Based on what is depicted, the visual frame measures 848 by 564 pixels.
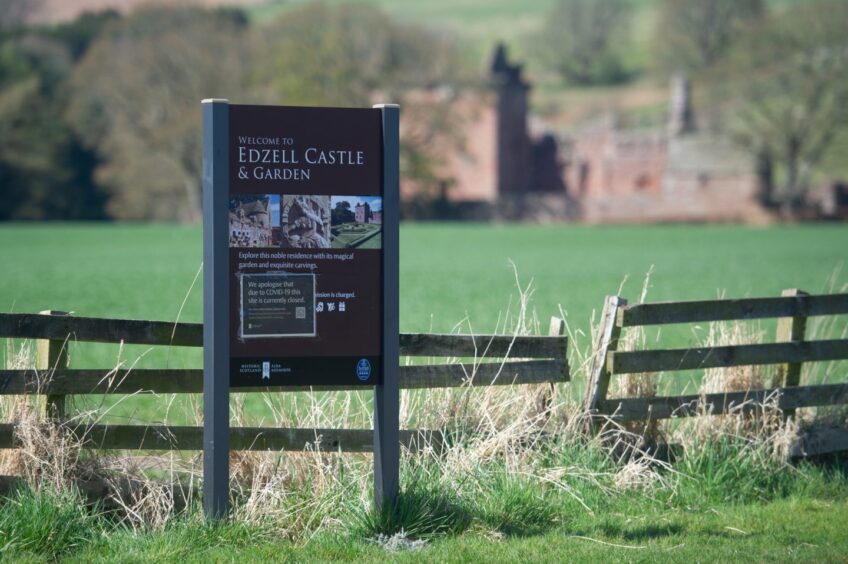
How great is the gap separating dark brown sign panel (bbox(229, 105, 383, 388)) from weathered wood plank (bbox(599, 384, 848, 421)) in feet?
6.94

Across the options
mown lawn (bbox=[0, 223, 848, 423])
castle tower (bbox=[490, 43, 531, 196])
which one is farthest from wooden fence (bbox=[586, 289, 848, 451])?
castle tower (bbox=[490, 43, 531, 196])

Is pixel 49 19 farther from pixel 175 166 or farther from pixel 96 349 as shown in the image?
pixel 96 349

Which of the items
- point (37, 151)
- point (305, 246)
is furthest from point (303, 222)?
point (37, 151)

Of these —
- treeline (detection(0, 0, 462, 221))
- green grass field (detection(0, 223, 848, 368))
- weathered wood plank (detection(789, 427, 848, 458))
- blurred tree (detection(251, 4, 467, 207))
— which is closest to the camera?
weathered wood plank (detection(789, 427, 848, 458))

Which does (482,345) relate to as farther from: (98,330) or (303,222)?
(98,330)

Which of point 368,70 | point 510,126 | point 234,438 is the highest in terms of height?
point 368,70

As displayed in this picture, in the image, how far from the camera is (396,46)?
70.3m

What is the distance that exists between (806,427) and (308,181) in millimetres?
4106

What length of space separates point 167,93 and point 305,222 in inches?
2572

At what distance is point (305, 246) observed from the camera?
556 centimetres

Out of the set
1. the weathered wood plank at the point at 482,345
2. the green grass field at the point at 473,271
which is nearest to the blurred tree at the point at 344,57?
the green grass field at the point at 473,271

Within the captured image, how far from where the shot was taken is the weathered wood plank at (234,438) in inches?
242

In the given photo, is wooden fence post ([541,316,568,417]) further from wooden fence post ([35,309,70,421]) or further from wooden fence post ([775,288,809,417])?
wooden fence post ([35,309,70,421])

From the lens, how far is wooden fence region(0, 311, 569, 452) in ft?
19.6
